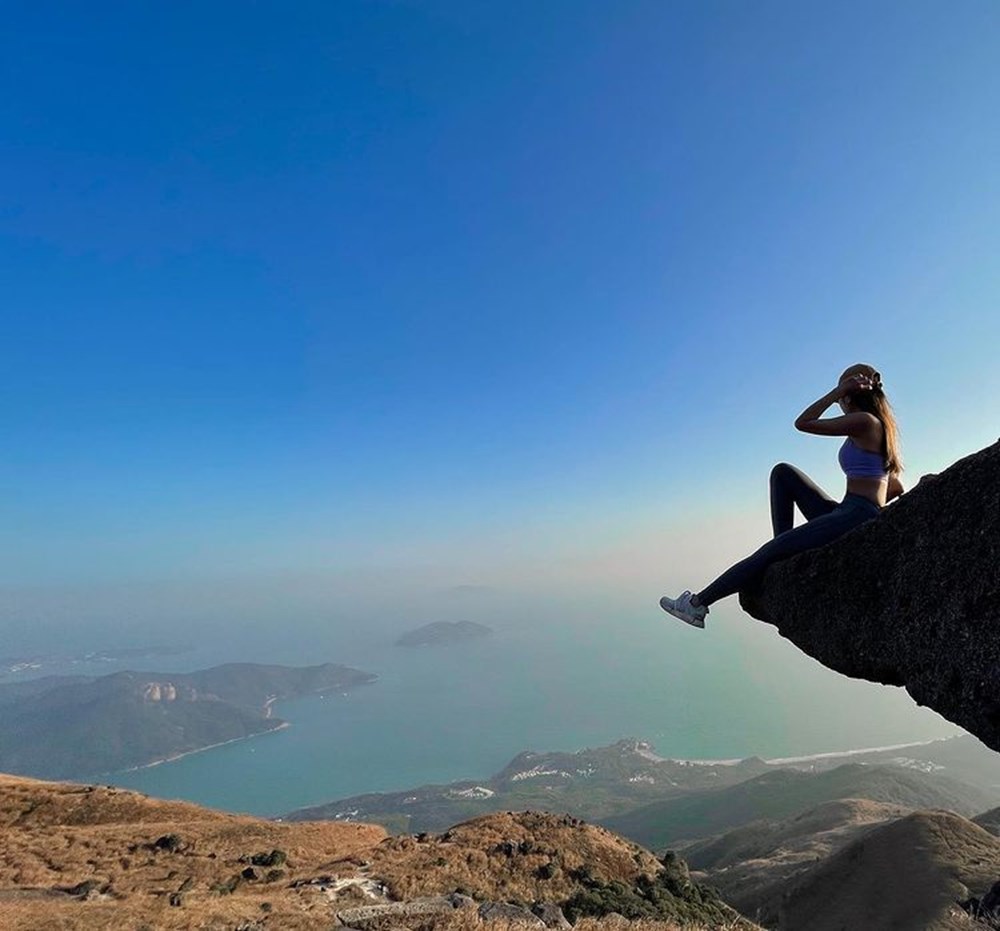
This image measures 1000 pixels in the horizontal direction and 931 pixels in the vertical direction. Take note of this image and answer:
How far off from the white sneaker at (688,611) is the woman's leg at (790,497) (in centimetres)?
165

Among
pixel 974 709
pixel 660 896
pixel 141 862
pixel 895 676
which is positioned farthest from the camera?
pixel 660 896

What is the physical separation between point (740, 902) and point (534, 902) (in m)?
46.4

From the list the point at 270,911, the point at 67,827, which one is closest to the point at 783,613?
the point at 270,911

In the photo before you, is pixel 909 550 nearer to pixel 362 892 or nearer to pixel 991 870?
pixel 362 892

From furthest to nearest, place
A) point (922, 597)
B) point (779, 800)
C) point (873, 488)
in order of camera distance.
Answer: point (779, 800), point (873, 488), point (922, 597)

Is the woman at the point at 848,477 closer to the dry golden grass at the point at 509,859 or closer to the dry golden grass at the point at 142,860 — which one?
the dry golden grass at the point at 142,860

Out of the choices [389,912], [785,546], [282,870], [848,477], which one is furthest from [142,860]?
[848,477]

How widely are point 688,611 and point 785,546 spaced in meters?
1.64

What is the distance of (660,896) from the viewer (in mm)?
35000

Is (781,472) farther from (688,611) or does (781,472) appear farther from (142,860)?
(142,860)

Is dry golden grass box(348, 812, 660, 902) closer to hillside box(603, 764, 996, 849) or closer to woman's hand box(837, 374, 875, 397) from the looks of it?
woman's hand box(837, 374, 875, 397)

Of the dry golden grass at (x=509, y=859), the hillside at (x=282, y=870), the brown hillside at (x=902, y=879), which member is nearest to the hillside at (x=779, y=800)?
the brown hillside at (x=902, y=879)

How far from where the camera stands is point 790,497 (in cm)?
Answer: 866

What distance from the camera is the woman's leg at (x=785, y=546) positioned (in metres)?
7.72
